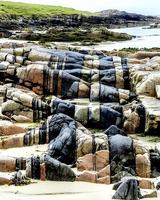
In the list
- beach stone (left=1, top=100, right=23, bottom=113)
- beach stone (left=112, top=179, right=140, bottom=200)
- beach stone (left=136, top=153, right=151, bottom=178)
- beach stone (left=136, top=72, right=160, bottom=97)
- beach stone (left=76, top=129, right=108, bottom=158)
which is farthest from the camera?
beach stone (left=136, top=72, right=160, bottom=97)

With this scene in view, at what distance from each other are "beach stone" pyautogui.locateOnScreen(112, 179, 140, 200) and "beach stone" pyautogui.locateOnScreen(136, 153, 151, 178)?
168 inches

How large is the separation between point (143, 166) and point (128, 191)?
464cm

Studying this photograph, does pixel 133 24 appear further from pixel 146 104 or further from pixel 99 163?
pixel 99 163

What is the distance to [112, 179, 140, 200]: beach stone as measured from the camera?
15.0m

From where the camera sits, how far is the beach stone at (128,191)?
49.3ft

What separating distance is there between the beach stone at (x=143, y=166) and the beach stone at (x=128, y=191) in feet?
14.0

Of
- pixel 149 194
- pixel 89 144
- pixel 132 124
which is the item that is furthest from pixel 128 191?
pixel 132 124

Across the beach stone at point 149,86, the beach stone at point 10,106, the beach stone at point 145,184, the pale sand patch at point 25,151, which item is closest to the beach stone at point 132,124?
the beach stone at point 149,86

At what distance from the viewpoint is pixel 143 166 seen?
19719 millimetres

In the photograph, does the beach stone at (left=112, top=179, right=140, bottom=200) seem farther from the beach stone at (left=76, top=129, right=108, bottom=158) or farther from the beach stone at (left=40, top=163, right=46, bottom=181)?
the beach stone at (left=76, top=129, right=108, bottom=158)

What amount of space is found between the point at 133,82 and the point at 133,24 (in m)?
116

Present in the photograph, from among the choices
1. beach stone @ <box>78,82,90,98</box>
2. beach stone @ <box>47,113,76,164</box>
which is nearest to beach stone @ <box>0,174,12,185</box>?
beach stone @ <box>47,113,76,164</box>

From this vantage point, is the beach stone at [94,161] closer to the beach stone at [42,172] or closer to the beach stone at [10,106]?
the beach stone at [42,172]

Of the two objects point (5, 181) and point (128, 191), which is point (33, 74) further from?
point (128, 191)
